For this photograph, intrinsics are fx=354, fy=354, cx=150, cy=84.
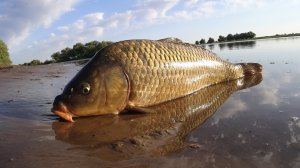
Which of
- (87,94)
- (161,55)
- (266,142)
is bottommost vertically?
(266,142)

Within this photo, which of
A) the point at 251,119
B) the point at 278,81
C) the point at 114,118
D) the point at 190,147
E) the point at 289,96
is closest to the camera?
the point at 190,147

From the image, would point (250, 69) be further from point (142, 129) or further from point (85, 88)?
point (142, 129)

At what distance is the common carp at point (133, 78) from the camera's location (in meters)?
4.73

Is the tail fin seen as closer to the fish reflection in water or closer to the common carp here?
the common carp

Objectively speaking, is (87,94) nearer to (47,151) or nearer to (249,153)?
(47,151)

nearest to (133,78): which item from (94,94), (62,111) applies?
(94,94)

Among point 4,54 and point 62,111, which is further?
point 4,54

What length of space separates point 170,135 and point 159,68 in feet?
6.81

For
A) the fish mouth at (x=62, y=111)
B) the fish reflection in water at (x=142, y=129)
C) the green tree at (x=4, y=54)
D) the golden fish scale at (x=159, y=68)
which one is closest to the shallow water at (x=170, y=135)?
the fish reflection in water at (x=142, y=129)

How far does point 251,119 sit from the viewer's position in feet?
13.9

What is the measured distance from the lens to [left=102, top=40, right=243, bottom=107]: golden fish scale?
5320mm

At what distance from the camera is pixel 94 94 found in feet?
15.6

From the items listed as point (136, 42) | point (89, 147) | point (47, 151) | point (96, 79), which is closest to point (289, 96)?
point (136, 42)

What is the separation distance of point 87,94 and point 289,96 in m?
3.05
